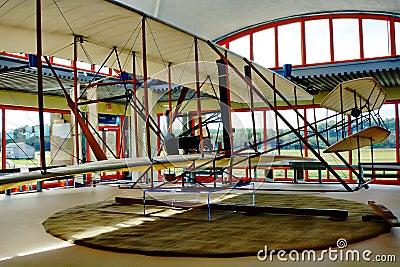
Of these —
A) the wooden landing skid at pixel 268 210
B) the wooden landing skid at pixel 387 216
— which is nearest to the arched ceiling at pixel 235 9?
the wooden landing skid at pixel 268 210

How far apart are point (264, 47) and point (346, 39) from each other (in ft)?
8.74

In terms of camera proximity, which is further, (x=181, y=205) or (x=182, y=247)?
(x=181, y=205)

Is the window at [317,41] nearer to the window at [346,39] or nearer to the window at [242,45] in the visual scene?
the window at [346,39]

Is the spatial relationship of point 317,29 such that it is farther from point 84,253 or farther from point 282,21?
point 84,253

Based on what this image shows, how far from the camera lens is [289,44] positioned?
12.8 meters

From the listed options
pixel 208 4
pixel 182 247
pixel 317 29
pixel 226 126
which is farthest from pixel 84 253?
pixel 317 29

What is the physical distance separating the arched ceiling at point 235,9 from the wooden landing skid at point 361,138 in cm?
757

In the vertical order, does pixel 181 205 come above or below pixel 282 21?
below

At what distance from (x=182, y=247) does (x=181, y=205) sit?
3044 mm

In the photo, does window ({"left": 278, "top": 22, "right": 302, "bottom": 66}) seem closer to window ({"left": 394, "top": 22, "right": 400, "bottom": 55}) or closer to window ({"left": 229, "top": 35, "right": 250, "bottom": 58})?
window ({"left": 229, "top": 35, "right": 250, "bottom": 58})

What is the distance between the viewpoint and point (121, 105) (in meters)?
13.9

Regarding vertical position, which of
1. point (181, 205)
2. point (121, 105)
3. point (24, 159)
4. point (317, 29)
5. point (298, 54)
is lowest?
point (181, 205)

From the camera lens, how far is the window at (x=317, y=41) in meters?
12.1

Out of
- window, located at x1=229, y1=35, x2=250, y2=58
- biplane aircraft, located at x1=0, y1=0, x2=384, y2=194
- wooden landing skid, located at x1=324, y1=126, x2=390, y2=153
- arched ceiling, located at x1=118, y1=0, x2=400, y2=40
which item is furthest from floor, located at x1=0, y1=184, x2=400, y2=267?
window, located at x1=229, y1=35, x2=250, y2=58
